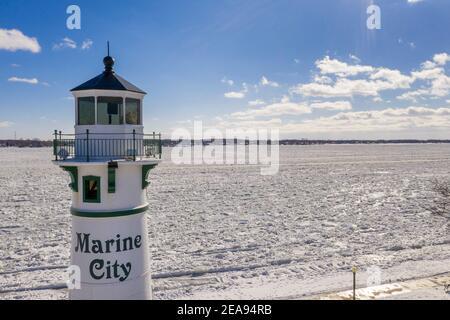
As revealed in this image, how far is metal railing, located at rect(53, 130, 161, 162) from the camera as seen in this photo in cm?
811

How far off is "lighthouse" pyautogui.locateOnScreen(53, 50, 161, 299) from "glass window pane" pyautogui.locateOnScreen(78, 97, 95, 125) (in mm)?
22

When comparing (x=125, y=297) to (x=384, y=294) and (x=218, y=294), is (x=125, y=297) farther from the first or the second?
(x=384, y=294)

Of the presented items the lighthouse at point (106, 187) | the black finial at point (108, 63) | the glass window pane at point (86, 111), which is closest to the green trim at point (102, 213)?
the lighthouse at point (106, 187)

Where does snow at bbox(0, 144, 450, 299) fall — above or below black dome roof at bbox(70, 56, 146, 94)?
below

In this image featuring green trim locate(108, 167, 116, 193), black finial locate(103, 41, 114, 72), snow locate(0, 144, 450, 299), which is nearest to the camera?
green trim locate(108, 167, 116, 193)

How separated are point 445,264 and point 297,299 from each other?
7.01 metres

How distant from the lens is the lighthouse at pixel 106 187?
311 inches

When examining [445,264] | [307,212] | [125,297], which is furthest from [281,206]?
[125,297]

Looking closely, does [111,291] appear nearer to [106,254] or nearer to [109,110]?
[106,254]

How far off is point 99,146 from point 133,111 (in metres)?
1.13

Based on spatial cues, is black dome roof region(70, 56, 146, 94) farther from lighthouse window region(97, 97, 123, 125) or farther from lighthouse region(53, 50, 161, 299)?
lighthouse window region(97, 97, 123, 125)

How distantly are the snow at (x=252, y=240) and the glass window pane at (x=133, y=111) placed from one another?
6.54m

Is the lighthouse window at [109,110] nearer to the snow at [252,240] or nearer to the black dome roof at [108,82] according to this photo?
the black dome roof at [108,82]

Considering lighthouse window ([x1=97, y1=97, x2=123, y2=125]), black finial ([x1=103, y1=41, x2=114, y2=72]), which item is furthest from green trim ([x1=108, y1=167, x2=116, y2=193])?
black finial ([x1=103, y1=41, x2=114, y2=72])
